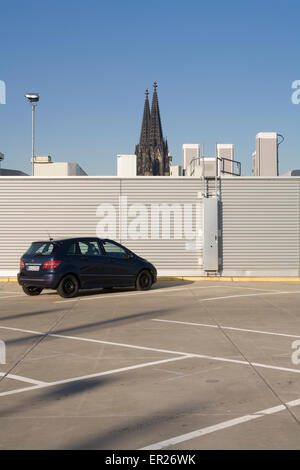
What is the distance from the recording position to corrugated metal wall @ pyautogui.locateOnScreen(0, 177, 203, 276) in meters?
21.8

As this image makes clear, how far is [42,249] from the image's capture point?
1502 centimetres

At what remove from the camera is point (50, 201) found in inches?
862

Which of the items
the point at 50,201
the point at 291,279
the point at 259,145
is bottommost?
the point at 291,279

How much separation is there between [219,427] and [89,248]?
11.2m

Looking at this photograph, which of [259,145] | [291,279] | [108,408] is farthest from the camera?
[259,145]

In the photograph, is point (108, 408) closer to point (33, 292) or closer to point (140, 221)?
point (33, 292)

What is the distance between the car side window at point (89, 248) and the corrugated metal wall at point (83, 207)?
233 inches

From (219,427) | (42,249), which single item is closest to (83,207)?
(42,249)

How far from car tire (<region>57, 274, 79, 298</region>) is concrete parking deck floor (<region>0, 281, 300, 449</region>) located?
87.5 inches

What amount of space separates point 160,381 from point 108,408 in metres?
1.14

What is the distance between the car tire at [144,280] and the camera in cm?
1675

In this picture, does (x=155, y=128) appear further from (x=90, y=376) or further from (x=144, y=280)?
(x=90, y=376)

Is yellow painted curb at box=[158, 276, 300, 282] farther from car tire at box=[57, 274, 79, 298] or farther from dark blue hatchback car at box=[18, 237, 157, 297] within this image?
car tire at box=[57, 274, 79, 298]
